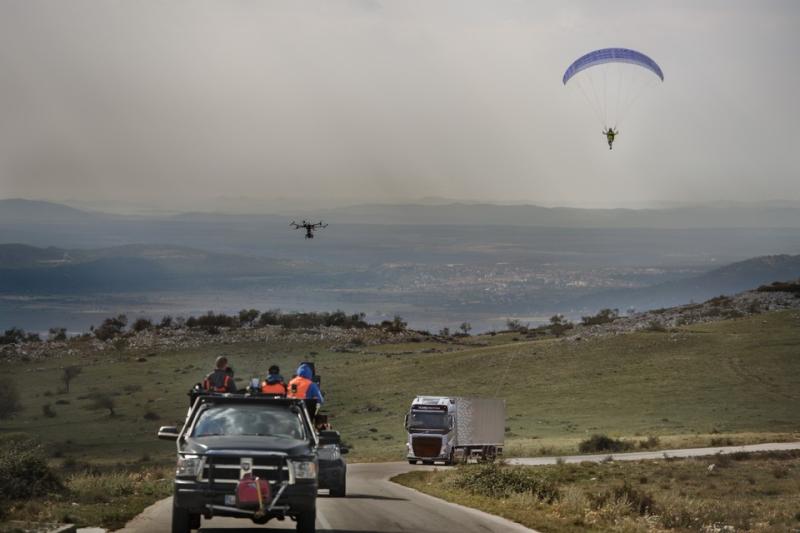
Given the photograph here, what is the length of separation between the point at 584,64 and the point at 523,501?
42.8 m

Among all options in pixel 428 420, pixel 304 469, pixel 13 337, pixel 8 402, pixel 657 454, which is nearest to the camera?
pixel 304 469

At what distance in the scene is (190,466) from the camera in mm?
20281

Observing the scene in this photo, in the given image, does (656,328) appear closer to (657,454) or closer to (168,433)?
(657,454)

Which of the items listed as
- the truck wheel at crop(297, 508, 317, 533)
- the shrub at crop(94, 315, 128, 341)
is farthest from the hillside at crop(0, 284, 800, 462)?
the truck wheel at crop(297, 508, 317, 533)

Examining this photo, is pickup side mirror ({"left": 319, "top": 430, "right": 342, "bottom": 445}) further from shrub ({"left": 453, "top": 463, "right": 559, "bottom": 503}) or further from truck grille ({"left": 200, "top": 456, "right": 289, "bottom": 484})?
shrub ({"left": 453, "top": 463, "right": 559, "bottom": 503})

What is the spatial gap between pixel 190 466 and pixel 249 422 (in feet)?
5.15

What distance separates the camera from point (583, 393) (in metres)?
102

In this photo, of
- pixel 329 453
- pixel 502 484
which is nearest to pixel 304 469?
pixel 329 453

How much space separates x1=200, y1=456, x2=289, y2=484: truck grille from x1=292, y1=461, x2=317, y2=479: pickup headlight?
5.9 inches

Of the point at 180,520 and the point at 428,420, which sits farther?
the point at 428,420

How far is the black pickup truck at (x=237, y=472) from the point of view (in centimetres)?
2016

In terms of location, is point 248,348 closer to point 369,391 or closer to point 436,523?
point 369,391

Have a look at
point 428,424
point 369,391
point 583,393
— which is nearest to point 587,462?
point 428,424

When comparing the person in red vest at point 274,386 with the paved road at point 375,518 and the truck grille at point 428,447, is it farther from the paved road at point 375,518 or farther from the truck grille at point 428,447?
the truck grille at point 428,447
